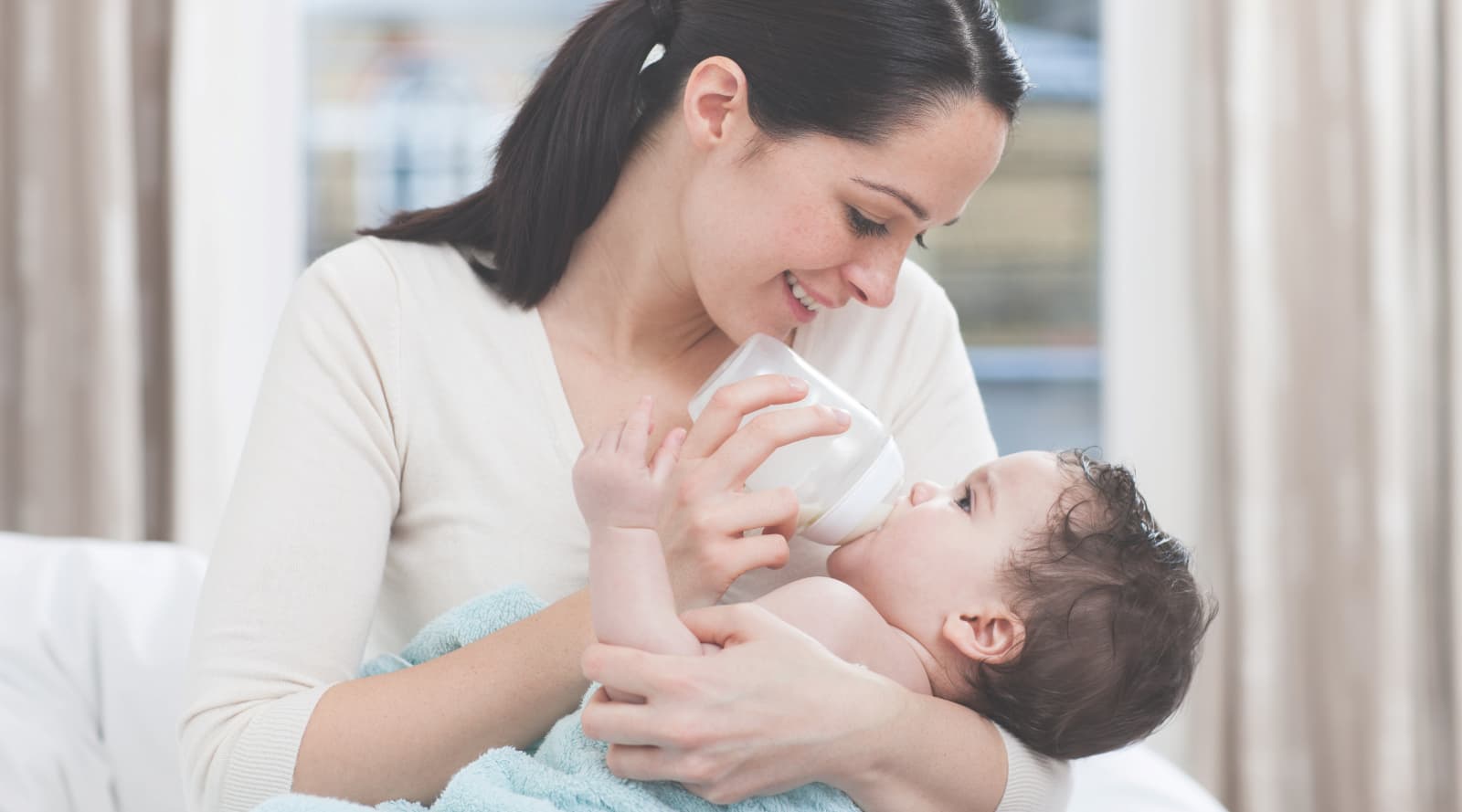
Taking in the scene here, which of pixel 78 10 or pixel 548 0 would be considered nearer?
pixel 78 10

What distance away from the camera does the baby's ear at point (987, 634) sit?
119cm

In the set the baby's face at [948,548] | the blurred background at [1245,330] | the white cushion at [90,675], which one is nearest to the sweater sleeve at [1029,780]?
the baby's face at [948,548]

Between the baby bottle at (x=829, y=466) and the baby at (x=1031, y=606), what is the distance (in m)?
0.05

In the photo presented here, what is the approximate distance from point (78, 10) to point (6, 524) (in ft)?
3.54

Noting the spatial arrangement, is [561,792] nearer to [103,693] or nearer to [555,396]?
[555,396]

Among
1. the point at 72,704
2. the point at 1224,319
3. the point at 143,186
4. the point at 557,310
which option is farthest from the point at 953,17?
the point at 143,186

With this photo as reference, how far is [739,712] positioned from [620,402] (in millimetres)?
494

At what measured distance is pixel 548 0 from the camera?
13.5ft

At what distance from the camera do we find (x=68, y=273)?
2.82 meters

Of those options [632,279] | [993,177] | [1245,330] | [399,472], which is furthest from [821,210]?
[993,177]

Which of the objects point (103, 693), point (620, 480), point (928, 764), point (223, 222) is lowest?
point (103, 693)

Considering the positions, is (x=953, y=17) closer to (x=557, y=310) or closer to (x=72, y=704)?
(x=557, y=310)

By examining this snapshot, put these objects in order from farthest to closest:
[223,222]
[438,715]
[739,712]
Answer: [223,222]
[438,715]
[739,712]

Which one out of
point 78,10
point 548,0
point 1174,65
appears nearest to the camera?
point 78,10
